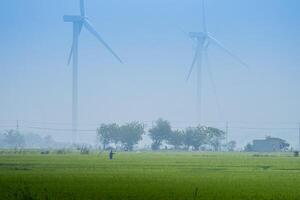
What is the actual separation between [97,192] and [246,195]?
6496 mm

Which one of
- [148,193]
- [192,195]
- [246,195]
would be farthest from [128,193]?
[246,195]

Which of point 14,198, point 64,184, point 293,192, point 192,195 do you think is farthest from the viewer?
point 64,184

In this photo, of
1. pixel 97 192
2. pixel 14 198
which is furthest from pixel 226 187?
pixel 14 198

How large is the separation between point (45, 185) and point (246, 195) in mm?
9787

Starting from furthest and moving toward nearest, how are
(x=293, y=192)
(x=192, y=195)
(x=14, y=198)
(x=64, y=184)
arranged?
(x=64, y=184) → (x=293, y=192) → (x=192, y=195) → (x=14, y=198)

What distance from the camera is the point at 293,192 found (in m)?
29.9

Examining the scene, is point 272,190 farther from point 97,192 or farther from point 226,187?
point 97,192

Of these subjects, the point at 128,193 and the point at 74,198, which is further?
the point at 128,193

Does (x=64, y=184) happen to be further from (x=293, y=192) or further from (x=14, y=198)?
(x=293, y=192)

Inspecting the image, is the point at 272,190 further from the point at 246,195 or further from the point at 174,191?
the point at 174,191

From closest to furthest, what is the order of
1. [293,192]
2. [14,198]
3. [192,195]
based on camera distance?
[14,198] < [192,195] < [293,192]

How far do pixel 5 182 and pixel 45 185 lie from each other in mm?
2961

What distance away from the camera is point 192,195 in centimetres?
2769

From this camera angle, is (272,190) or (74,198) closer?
(74,198)
